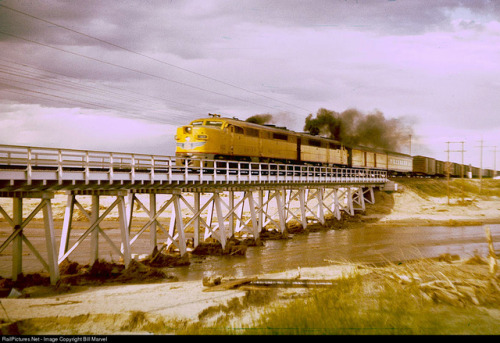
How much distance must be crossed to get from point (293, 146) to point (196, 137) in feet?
42.9

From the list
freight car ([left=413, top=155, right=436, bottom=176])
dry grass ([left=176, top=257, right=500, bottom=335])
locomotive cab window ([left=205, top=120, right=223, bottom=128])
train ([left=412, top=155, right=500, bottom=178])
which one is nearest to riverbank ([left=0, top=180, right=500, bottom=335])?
dry grass ([left=176, top=257, right=500, bottom=335])

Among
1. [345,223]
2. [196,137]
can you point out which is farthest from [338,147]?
[196,137]

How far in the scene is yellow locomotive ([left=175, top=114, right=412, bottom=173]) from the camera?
26.6 metres

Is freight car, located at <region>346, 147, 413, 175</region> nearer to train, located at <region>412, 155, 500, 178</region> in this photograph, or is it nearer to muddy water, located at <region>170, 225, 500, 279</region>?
train, located at <region>412, 155, 500, 178</region>

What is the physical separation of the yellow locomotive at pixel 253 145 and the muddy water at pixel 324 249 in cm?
556

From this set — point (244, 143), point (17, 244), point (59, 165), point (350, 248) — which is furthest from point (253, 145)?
point (17, 244)

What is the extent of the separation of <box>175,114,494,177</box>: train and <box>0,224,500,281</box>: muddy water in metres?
5.46

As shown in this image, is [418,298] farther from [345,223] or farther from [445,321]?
[345,223]

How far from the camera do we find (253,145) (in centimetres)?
3148

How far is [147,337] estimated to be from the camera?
8.98 meters

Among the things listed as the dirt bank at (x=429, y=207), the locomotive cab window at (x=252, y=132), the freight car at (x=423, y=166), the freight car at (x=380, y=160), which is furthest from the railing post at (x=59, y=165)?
the freight car at (x=423, y=166)

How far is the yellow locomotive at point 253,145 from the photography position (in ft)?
87.2

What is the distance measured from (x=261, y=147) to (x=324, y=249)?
886cm

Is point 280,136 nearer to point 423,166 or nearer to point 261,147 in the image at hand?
point 261,147
